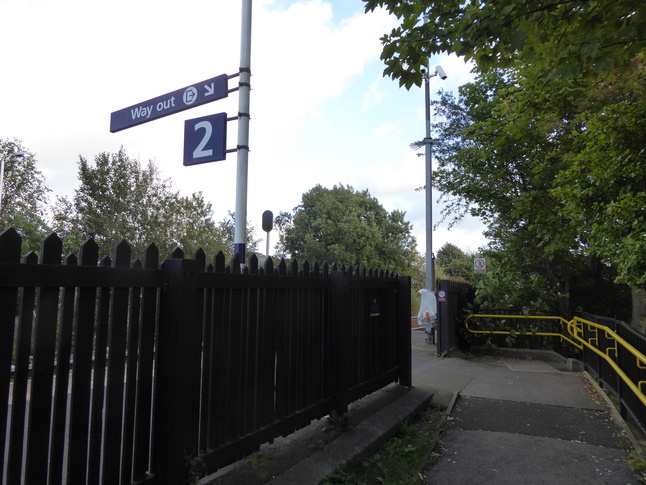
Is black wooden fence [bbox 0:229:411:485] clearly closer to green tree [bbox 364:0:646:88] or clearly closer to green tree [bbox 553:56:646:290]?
green tree [bbox 364:0:646:88]

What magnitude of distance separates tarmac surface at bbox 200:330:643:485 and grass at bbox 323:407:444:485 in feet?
0.28

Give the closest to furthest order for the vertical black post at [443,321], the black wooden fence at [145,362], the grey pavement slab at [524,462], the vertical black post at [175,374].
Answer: the black wooden fence at [145,362] < the vertical black post at [175,374] < the grey pavement slab at [524,462] < the vertical black post at [443,321]

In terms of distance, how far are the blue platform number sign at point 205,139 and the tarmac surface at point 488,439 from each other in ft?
13.0

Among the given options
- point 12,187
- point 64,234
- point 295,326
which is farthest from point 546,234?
point 12,187

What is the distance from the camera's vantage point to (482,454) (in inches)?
163

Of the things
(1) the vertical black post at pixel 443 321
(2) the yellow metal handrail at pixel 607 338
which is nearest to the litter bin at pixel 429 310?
(1) the vertical black post at pixel 443 321

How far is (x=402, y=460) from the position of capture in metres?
3.86

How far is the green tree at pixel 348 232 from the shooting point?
122 ft

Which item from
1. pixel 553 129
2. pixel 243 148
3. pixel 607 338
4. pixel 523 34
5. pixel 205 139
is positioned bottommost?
pixel 607 338

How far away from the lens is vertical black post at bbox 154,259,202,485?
2562mm

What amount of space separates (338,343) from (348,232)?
33.0m

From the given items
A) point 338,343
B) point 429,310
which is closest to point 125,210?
point 429,310

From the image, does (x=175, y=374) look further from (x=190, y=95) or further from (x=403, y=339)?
(x=190, y=95)

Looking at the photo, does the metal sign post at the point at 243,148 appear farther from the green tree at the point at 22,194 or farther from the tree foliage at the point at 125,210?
the green tree at the point at 22,194
